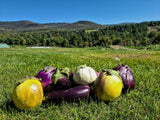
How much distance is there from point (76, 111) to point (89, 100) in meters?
0.37

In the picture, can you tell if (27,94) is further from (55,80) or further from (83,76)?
(83,76)

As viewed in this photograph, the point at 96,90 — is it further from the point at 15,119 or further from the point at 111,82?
the point at 15,119

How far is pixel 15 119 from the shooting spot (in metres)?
A: 1.82

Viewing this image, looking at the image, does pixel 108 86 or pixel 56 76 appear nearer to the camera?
pixel 108 86

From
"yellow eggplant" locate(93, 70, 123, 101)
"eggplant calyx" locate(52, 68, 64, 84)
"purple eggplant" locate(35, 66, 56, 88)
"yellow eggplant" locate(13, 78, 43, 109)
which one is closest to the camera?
"yellow eggplant" locate(13, 78, 43, 109)

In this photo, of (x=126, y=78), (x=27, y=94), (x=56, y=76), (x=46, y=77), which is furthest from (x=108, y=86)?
(x=27, y=94)

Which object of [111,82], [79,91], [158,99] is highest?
[111,82]

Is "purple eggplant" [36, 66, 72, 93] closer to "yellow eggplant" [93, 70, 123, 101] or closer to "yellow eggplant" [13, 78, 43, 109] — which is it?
"yellow eggplant" [13, 78, 43, 109]

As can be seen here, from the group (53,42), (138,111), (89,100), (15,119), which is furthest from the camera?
(53,42)

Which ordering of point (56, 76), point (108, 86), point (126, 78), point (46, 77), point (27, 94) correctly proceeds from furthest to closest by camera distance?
point (126, 78) → point (46, 77) → point (56, 76) → point (108, 86) → point (27, 94)

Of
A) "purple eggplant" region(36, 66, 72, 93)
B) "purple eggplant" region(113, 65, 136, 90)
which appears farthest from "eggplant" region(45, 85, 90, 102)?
"purple eggplant" region(113, 65, 136, 90)

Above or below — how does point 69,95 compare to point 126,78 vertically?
below

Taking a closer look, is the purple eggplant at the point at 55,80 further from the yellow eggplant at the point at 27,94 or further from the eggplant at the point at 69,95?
the yellow eggplant at the point at 27,94

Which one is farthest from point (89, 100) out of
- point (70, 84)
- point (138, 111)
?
point (138, 111)
